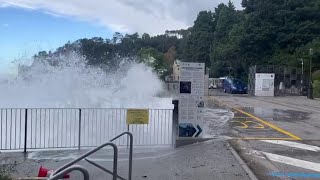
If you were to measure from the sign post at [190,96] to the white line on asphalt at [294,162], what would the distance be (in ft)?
8.57

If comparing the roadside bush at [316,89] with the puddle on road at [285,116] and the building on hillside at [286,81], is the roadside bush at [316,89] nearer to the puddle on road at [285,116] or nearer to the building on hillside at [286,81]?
the building on hillside at [286,81]

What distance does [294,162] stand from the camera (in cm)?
1088

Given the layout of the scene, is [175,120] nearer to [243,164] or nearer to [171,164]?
[171,164]

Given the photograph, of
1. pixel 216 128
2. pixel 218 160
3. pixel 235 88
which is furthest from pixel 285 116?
pixel 235 88

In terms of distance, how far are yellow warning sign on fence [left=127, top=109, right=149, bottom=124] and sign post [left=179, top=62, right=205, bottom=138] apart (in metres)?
1.84

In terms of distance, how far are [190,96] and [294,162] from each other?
3.84m

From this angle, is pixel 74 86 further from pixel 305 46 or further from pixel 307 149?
pixel 305 46

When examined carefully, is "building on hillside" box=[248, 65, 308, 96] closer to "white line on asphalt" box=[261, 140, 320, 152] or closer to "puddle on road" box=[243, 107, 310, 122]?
"puddle on road" box=[243, 107, 310, 122]

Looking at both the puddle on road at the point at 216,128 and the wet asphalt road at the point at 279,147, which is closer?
the wet asphalt road at the point at 279,147

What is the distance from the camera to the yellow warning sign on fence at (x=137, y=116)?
11.7m

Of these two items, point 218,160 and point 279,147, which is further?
point 279,147

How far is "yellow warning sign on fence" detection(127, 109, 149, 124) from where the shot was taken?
1169 cm

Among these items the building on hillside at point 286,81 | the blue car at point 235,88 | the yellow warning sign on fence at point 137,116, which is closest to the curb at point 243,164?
the yellow warning sign on fence at point 137,116

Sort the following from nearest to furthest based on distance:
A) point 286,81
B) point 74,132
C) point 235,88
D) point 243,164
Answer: point 243,164 < point 74,132 < point 286,81 < point 235,88
